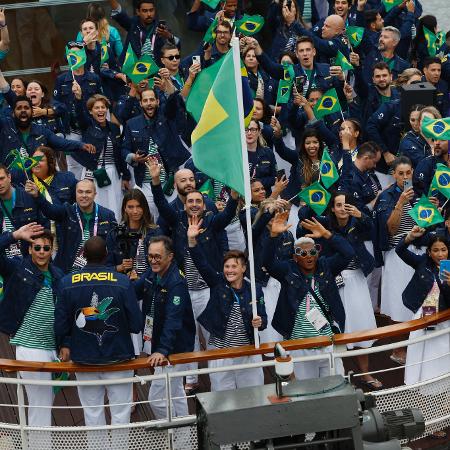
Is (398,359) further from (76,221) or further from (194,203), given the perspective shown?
(76,221)

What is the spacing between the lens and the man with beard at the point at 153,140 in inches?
539

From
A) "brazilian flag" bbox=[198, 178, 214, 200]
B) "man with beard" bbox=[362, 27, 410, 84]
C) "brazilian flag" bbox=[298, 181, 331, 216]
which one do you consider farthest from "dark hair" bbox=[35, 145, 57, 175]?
"man with beard" bbox=[362, 27, 410, 84]

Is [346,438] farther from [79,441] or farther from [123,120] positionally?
[123,120]

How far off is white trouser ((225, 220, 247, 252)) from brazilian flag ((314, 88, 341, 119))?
2169 millimetres

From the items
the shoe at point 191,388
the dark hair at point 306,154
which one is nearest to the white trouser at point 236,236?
the dark hair at point 306,154

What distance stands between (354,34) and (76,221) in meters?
5.84

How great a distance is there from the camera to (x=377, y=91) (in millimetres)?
14891

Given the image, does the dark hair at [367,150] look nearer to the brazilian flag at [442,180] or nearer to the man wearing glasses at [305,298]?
the brazilian flag at [442,180]

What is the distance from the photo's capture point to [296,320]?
1065cm

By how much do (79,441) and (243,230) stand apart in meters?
3.30

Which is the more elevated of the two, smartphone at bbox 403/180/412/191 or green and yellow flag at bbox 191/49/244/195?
smartphone at bbox 403/180/412/191

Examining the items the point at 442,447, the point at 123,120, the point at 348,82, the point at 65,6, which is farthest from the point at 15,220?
the point at 65,6

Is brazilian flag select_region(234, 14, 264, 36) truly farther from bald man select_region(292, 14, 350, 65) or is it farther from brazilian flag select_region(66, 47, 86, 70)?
brazilian flag select_region(66, 47, 86, 70)

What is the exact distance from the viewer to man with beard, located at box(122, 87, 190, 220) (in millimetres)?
13688
